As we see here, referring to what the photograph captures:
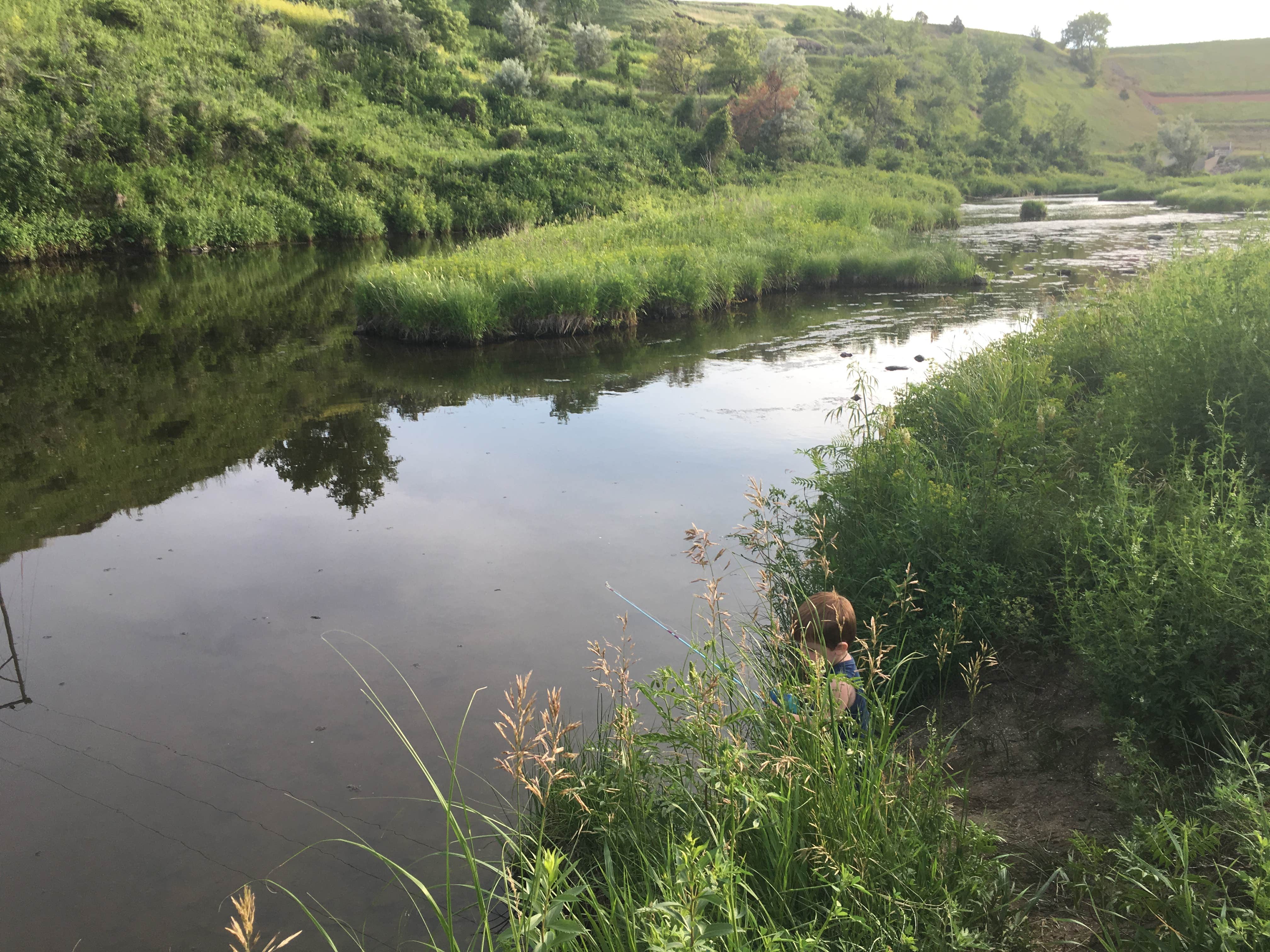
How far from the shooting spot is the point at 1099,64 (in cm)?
9419

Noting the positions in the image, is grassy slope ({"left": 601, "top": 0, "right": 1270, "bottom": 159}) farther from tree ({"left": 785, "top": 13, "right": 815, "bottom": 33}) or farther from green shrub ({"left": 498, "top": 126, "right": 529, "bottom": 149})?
green shrub ({"left": 498, "top": 126, "right": 529, "bottom": 149})

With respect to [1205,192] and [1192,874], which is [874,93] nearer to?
[1205,192]

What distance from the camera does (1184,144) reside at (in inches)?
2089

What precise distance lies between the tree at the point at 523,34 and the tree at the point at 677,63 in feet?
21.6

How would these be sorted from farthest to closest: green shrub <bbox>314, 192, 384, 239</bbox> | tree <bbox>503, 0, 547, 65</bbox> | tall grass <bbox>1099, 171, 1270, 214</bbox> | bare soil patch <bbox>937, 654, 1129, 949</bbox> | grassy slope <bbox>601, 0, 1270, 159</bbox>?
grassy slope <bbox>601, 0, 1270, 159</bbox> → tree <bbox>503, 0, 547, 65</bbox> → tall grass <bbox>1099, 171, 1270, 214</bbox> → green shrub <bbox>314, 192, 384, 239</bbox> → bare soil patch <bbox>937, 654, 1129, 949</bbox>

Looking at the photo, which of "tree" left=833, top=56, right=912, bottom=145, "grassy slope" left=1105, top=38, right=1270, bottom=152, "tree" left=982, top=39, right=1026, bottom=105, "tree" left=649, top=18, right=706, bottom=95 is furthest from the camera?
"grassy slope" left=1105, top=38, right=1270, bottom=152

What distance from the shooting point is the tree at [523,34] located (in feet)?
143

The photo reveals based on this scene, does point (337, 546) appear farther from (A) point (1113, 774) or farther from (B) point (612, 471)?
(A) point (1113, 774)

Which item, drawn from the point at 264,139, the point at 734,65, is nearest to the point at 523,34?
the point at 734,65

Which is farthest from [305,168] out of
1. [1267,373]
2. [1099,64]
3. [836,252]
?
[1099,64]

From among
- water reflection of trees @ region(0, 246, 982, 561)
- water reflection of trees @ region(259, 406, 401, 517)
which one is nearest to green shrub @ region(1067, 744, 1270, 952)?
water reflection of trees @ region(259, 406, 401, 517)

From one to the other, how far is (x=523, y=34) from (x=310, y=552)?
45.4 meters

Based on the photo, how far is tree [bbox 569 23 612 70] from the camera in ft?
159

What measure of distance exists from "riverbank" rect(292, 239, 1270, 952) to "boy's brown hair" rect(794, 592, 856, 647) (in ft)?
0.61
